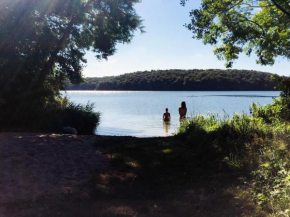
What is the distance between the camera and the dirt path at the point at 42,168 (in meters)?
4.55

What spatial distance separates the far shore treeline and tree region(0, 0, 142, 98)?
5907 cm

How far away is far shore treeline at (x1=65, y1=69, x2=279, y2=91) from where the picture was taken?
73.0m

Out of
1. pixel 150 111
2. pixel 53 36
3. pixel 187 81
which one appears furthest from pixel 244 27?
pixel 187 81

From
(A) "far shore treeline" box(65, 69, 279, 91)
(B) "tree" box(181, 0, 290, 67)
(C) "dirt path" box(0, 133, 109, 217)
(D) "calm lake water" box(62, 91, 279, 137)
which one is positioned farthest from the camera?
(A) "far shore treeline" box(65, 69, 279, 91)

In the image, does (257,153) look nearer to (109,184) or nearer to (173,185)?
(173,185)

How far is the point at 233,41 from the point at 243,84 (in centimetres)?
6458

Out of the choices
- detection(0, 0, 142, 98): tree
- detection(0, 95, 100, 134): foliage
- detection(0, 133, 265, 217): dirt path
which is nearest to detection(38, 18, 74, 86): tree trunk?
detection(0, 0, 142, 98): tree

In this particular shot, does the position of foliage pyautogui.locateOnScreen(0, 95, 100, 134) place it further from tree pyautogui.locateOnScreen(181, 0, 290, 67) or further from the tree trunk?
tree pyautogui.locateOnScreen(181, 0, 290, 67)

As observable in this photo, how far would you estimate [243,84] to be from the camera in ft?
244

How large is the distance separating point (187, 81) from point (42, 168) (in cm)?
7596

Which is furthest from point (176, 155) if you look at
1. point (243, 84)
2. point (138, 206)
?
point (243, 84)

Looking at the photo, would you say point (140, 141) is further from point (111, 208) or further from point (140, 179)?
point (111, 208)

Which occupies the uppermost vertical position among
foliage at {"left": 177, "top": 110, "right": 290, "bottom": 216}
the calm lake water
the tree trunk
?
the tree trunk

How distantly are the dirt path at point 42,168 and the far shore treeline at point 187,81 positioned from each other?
66382mm
